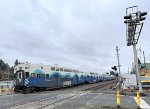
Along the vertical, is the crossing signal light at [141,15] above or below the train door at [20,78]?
above

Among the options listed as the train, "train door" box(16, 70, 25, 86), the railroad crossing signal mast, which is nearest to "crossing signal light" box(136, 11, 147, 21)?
the railroad crossing signal mast

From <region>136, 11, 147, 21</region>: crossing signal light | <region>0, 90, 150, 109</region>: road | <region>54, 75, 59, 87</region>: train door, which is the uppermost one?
<region>136, 11, 147, 21</region>: crossing signal light

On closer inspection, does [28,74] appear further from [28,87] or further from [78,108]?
[78,108]

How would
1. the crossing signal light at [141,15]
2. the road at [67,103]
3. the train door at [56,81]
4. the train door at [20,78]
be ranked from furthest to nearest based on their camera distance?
the train door at [56,81]
the train door at [20,78]
the crossing signal light at [141,15]
the road at [67,103]

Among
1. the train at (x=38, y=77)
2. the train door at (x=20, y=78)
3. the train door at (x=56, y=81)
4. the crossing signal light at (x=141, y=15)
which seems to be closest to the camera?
the crossing signal light at (x=141, y=15)

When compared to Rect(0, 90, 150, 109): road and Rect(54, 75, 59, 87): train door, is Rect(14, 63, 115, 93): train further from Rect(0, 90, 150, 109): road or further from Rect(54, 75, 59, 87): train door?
Rect(0, 90, 150, 109): road

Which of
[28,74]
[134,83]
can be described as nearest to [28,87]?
[28,74]

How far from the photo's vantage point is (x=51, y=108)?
63.5 ft

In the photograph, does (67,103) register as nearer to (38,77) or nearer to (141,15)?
(141,15)

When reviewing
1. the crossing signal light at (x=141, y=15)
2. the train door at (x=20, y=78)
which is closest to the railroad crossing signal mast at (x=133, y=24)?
the crossing signal light at (x=141, y=15)

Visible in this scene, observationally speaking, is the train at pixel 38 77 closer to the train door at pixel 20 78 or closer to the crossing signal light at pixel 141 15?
the train door at pixel 20 78

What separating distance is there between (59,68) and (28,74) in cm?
1031

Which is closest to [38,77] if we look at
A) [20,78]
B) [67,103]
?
[20,78]

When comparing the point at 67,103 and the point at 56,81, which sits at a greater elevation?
the point at 56,81
